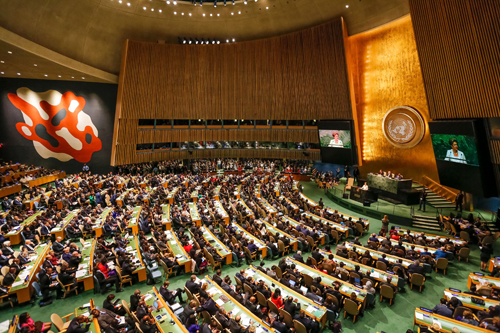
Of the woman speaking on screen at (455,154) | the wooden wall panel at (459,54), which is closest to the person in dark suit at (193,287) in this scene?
the woman speaking on screen at (455,154)

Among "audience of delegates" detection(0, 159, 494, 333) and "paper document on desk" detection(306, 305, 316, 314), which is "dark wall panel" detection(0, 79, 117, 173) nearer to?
"audience of delegates" detection(0, 159, 494, 333)

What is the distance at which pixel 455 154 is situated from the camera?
41.1 feet

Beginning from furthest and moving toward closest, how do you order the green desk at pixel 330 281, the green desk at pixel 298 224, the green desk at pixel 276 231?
the green desk at pixel 298 224
the green desk at pixel 276 231
the green desk at pixel 330 281

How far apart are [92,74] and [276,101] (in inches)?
600

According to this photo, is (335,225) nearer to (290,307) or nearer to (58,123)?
(290,307)

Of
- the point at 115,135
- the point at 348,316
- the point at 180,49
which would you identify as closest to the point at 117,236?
the point at 348,316

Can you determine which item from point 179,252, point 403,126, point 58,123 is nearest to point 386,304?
point 179,252

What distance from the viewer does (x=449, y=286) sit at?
27.3 feet

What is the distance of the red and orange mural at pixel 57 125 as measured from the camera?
2142 centimetres

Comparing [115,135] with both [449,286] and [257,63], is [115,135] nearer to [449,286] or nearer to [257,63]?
[257,63]

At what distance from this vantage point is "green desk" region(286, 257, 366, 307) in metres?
7.02

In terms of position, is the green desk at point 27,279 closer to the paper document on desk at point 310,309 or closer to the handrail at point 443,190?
the paper document on desk at point 310,309

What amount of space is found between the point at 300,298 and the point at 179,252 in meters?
4.55

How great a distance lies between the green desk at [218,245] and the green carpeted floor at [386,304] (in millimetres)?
413
